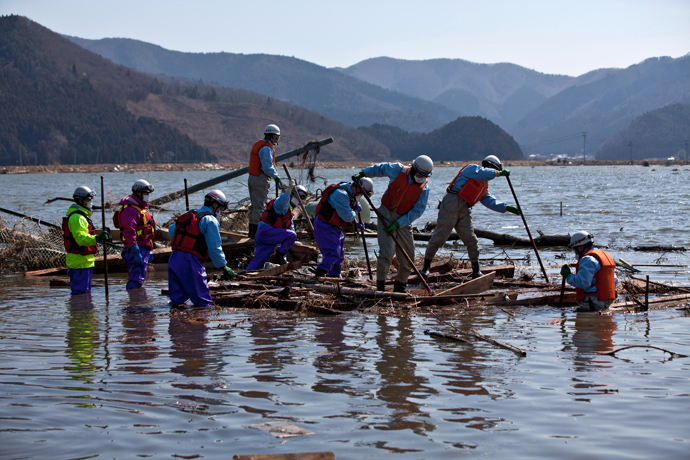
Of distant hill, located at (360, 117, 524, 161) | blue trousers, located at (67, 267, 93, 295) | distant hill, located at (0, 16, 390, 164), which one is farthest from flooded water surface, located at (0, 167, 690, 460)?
distant hill, located at (360, 117, 524, 161)

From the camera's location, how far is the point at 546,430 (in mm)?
4633

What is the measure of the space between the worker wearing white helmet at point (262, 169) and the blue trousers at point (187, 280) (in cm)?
413

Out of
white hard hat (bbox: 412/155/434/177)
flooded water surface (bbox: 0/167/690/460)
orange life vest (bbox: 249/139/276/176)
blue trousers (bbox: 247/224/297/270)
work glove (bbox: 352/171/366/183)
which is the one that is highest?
orange life vest (bbox: 249/139/276/176)

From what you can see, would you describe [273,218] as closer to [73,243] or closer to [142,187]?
[142,187]

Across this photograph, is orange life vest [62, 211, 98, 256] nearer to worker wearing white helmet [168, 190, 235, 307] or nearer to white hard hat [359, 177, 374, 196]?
worker wearing white helmet [168, 190, 235, 307]

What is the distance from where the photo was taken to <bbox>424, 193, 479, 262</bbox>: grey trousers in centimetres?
1033

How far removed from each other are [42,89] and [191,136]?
42.7 m

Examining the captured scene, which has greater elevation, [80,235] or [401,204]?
[401,204]

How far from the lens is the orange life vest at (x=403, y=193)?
8.91m

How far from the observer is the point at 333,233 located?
10.3 metres

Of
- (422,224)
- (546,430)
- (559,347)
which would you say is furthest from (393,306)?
(422,224)

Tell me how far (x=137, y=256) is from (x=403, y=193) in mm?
4659

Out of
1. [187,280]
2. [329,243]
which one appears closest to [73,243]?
[187,280]

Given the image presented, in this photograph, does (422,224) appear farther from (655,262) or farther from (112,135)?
(112,135)
